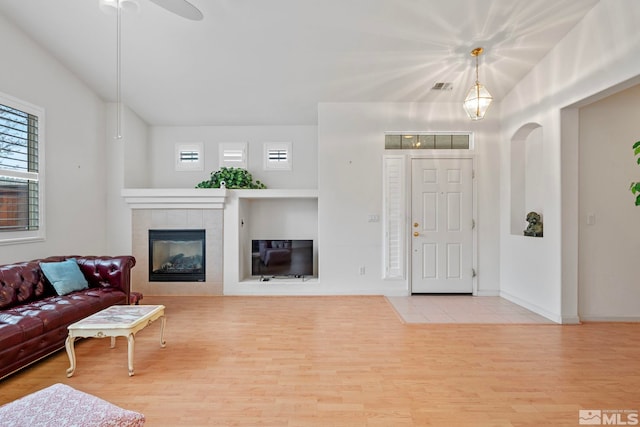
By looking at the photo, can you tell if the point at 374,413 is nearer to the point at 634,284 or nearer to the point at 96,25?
the point at 634,284

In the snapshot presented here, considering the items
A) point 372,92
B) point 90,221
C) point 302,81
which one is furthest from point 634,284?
point 90,221

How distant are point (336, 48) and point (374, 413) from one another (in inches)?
154

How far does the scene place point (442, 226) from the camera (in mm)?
5035

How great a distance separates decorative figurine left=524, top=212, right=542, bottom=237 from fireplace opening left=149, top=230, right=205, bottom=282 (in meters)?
5.06

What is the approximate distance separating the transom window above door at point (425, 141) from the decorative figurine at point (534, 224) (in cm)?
153

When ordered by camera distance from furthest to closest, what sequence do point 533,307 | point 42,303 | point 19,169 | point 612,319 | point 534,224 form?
point 534,224, point 533,307, point 612,319, point 19,169, point 42,303

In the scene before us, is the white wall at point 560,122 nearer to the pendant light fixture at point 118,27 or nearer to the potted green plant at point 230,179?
the potted green plant at point 230,179

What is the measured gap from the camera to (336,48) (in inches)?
152

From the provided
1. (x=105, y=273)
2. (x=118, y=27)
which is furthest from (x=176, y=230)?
(x=118, y=27)

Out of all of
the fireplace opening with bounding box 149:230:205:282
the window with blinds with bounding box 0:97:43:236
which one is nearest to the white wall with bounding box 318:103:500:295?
the fireplace opening with bounding box 149:230:205:282

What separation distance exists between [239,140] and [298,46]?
2.45m

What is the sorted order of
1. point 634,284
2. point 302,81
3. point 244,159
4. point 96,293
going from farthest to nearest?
point 244,159
point 302,81
point 634,284
point 96,293

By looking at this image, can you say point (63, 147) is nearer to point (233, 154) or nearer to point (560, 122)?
point (233, 154)

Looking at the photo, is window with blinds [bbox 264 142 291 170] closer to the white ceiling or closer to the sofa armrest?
the white ceiling
